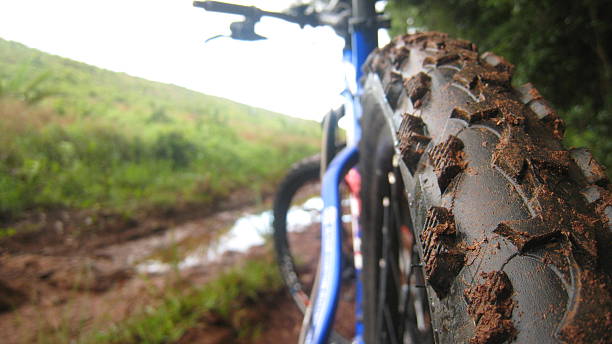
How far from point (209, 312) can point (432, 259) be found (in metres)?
1.52

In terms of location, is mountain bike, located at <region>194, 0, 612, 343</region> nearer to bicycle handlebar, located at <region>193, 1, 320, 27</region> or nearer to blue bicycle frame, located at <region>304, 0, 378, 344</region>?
blue bicycle frame, located at <region>304, 0, 378, 344</region>

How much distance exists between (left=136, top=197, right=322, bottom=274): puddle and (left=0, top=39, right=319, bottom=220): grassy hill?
71 cm

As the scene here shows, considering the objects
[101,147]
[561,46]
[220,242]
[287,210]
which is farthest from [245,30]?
[101,147]

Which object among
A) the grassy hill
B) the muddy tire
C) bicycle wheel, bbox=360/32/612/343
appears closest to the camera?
bicycle wheel, bbox=360/32/612/343

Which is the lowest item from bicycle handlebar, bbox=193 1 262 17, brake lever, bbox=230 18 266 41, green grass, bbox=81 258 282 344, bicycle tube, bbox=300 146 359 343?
green grass, bbox=81 258 282 344

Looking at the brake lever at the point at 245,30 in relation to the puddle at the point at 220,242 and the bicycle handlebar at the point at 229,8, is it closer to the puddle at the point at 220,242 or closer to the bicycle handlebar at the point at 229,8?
the bicycle handlebar at the point at 229,8

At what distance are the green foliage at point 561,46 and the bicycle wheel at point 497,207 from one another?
235cm

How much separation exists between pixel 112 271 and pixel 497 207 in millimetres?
2279

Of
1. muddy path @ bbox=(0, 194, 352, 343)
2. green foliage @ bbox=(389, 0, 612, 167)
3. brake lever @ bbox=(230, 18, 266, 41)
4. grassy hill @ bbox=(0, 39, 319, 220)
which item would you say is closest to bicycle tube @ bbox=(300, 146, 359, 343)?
brake lever @ bbox=(230, 18, 266, 41)

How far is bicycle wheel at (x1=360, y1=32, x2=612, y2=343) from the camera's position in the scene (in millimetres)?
329

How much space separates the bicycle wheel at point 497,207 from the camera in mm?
329

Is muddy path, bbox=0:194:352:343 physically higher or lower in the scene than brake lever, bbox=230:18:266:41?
lower

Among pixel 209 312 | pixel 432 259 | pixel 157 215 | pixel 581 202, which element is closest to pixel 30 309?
pixel 209 312

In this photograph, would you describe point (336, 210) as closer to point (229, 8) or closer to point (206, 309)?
point (229, 8)
